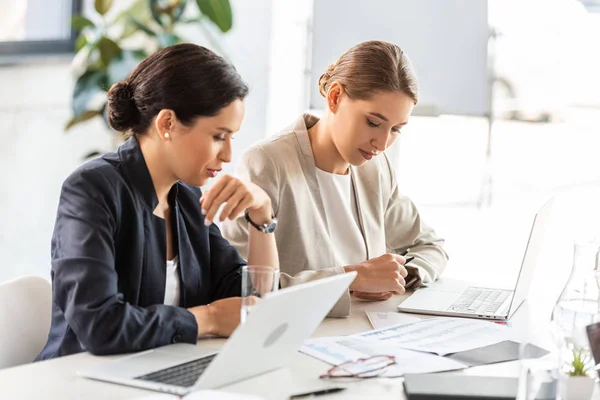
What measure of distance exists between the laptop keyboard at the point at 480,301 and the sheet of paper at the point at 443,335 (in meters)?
0.09

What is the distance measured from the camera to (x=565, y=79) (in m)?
4.43

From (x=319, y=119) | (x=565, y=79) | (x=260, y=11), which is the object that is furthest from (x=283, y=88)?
(x=319, y=119)

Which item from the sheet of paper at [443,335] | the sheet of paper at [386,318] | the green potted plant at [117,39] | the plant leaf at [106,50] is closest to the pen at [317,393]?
the sheet of paper at [443,335]

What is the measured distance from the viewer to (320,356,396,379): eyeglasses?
1388 millimetres

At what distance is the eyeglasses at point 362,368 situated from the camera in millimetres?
1388

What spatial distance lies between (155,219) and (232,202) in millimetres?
161

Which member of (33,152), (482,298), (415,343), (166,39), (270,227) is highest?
(166,39)

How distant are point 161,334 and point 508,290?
3.51 ft

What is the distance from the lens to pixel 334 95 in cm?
222

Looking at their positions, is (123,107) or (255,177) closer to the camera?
(123,107)

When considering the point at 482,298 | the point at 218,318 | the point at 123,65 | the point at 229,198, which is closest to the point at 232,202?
the point at 229,198

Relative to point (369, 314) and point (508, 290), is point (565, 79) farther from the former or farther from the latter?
point (369, 314)

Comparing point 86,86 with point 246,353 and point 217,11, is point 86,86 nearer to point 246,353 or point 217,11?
point 217,11

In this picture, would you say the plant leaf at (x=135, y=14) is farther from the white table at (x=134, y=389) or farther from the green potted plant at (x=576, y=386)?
the green potted plant at (x=576, y=386)
